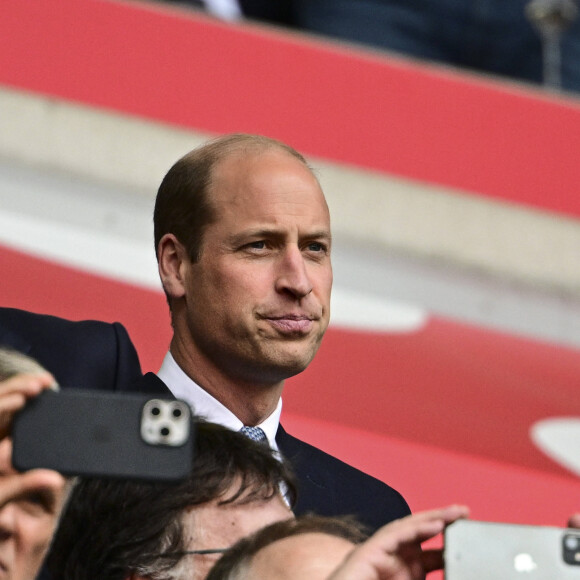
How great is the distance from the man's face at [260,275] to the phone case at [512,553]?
0.31 meters

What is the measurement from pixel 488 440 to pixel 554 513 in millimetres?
87

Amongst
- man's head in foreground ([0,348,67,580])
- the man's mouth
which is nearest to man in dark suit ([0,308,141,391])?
the man's mouth

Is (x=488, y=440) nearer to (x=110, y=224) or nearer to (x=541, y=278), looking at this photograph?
(x=541, y=278)

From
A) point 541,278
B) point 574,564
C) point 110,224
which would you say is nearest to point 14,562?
point 574,564

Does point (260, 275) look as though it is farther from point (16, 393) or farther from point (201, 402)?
point (16, 393)

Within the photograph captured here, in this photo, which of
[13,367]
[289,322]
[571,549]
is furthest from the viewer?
[289,322]

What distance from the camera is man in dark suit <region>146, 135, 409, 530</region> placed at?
799 millimetres

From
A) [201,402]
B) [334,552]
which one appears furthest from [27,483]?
[201,402]

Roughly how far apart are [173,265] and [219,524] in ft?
0.84

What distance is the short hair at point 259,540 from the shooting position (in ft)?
1.86

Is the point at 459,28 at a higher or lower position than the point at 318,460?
higher

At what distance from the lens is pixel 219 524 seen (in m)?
0.66

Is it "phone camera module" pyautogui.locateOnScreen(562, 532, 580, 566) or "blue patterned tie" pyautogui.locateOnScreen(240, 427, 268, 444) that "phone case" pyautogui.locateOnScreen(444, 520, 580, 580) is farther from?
"blue patterned tie" pyautogui.locateOnScreen(240, 427, 268, 444)

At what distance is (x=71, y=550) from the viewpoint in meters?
0.69
